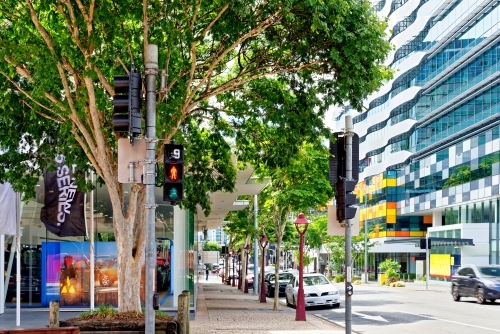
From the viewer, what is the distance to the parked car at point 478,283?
3136 cm

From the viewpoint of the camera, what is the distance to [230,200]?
36.0 m

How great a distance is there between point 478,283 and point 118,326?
22.2m

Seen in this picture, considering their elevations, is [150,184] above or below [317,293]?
above

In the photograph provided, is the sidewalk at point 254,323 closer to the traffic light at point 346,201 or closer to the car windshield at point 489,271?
the traffic light at point 346,201

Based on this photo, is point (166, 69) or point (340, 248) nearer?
A: point (166, 69)

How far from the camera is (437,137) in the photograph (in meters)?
73.9

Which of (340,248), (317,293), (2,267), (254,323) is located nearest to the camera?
(254,323)

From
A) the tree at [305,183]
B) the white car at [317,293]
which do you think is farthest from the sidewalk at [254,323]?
the white car at [317,293]

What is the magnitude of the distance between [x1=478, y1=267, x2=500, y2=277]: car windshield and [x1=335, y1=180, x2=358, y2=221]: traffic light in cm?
2029

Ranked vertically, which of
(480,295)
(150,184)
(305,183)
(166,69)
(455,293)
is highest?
(166,69)

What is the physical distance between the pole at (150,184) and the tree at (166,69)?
1112mm

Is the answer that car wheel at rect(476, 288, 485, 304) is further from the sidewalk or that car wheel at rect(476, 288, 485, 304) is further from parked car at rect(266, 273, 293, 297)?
parked car at rect(266, 273, 293, 297)

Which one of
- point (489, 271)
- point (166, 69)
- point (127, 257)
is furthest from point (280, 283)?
point (166, 69)

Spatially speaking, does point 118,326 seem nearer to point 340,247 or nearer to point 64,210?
point 64,210
